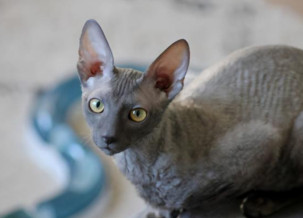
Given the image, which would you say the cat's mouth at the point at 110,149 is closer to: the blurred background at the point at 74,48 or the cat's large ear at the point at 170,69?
the cat's large ear at the point at 170,69

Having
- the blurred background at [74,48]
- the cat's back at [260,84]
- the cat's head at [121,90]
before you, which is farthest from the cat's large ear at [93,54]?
the blurred background at [74,48]

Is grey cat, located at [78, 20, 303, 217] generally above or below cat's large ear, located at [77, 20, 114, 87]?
below

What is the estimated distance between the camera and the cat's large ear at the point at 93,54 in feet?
1.88

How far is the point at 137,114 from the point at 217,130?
127mm

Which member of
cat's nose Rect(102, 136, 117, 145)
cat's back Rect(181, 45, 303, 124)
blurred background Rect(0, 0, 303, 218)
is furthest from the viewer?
blurred background Rect(0, 0, 303, 218)

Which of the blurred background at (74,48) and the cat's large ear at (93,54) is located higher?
the cat's large ear at (93,54)

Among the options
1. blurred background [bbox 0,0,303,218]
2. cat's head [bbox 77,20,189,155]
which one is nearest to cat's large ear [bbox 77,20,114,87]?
cat's head [bbox 77,20,189,155]

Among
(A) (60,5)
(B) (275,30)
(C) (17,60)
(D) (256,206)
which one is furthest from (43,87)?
(D) (256,206)

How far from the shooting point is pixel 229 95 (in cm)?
66

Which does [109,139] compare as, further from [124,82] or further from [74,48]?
[74,48]

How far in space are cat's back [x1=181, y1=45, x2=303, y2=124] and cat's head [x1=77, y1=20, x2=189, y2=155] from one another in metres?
0.10

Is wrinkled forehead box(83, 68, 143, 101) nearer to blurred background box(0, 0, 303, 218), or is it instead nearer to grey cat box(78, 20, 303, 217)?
grey cat box(78, 20, 303, 217)

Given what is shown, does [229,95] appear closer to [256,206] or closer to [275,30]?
[256,206]

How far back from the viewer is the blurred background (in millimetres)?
1590
